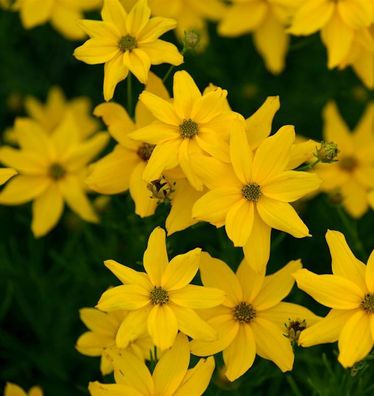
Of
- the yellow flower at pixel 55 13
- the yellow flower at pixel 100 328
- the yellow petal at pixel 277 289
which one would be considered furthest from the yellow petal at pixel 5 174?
the yellow flower at pixel 55 13

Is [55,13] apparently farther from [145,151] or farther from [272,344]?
[272,344]

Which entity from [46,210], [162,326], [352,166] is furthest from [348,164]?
[162,326]

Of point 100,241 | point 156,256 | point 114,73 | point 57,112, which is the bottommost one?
point 156,256

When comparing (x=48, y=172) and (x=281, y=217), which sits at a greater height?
(x=48, y=172)

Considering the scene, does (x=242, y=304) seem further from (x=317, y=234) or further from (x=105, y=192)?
(x=317, y=234)

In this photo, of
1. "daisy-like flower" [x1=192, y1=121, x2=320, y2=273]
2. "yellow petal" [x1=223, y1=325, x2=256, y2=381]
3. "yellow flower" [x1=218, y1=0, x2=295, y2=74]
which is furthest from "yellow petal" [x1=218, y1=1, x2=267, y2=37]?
→ "yellow petal" [x1=223, y1=325, x2=256, y2=381]
